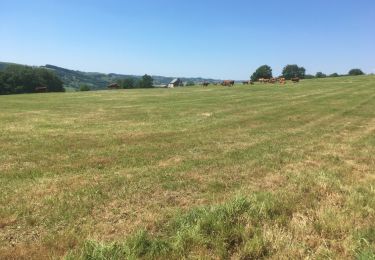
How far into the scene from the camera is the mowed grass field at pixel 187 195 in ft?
18.2

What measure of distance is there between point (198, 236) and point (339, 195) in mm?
3286

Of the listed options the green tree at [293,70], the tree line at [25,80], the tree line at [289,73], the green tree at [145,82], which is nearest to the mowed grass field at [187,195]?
the tree line at [25,80]

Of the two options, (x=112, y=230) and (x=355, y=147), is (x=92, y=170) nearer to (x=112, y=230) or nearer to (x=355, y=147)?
(x=112, y=230)

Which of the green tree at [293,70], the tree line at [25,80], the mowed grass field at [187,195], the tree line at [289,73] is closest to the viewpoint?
the mowed grass field at [187,195]

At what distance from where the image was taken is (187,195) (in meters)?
7.89

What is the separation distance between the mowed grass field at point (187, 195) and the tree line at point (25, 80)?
83422 millimetres

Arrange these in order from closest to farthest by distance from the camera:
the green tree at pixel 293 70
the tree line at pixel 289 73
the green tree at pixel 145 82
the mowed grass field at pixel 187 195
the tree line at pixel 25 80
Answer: the mowed grass field at pixel 187 195 → the tree line at pixel 25 80 → the green tree at pixel 145 82 → the tree line at pixel 289 73 → the green tree at pixel 293 70

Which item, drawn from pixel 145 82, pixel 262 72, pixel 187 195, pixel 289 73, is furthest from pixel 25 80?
pixel 187 195

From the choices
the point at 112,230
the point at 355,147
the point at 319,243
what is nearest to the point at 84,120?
the point at 355,147

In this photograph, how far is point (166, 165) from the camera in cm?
1034

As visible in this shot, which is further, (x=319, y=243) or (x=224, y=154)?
(x=224, y=154)

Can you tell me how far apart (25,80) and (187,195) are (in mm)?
103189

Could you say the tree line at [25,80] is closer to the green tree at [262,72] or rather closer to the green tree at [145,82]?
the green tree at [145,82]

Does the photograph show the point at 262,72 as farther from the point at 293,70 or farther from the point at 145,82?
the point at 145,82
